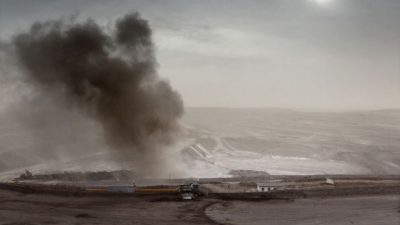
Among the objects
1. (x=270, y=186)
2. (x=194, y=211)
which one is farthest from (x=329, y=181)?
(x=194, y=211)

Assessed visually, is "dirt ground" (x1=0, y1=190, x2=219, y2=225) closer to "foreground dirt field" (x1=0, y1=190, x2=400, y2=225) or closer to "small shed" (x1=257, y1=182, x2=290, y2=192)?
"foreground dirt field" (x1=0, y1=190, x2=400, y2=225)

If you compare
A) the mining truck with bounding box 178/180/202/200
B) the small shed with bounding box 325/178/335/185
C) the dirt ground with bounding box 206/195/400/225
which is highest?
the small shed with bounding box 325/178/335/185

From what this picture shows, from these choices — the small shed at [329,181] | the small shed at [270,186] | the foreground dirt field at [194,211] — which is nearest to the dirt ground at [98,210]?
the foreground dirt field at [194,211]

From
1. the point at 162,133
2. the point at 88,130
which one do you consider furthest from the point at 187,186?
the point at 88,130

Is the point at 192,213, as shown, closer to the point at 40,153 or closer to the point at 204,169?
the point at 204,169

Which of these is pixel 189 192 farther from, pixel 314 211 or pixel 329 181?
pixel 329 181

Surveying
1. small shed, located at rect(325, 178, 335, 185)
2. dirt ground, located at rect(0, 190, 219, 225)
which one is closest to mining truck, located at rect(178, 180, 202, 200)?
dirt ground, located at rect(0, 190, 219, 225)

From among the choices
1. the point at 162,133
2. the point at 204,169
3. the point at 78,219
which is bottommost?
the point at 78,219
